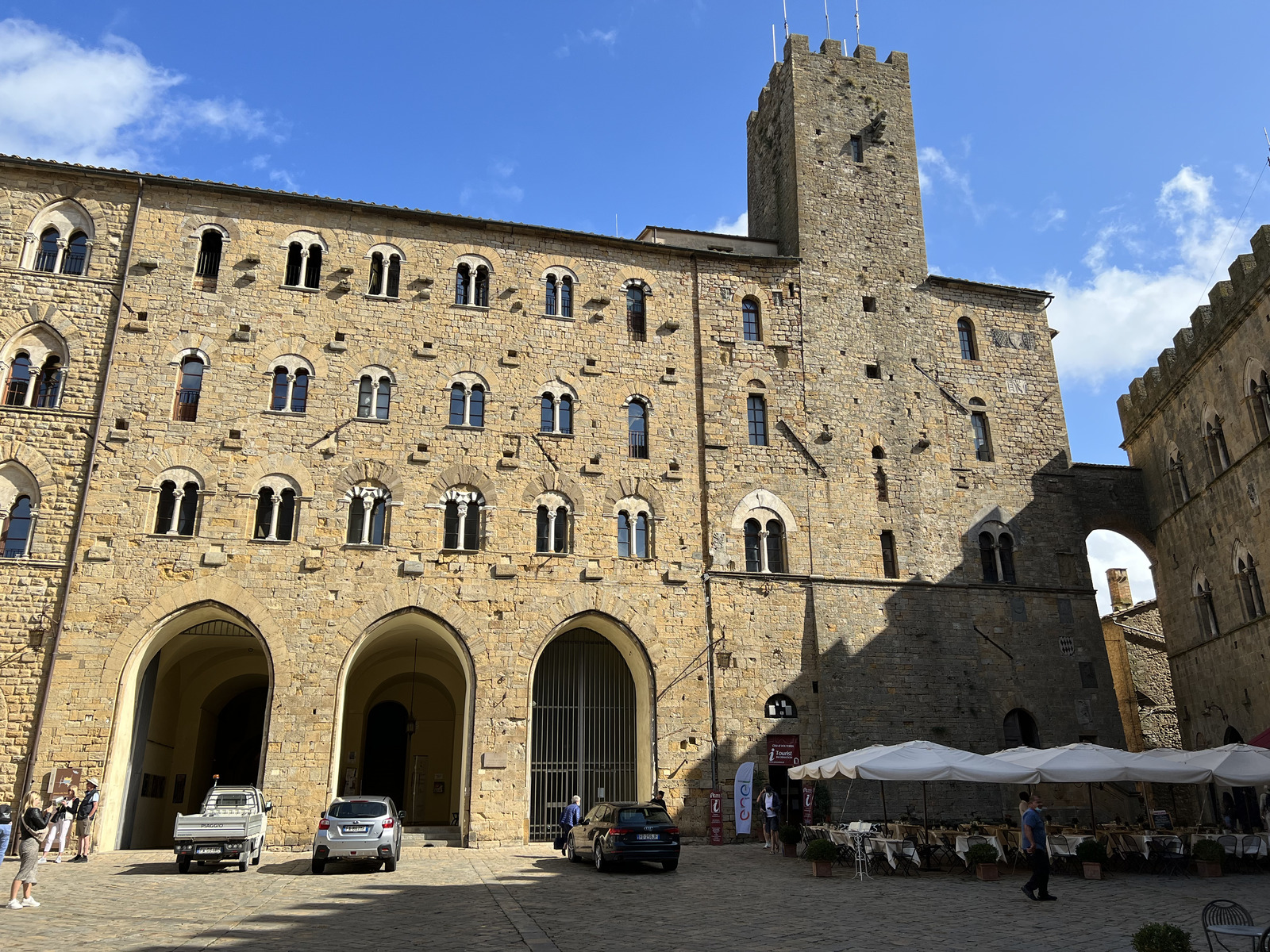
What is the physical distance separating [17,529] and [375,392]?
8818 mm

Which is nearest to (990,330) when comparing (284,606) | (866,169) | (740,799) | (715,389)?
(866,169)

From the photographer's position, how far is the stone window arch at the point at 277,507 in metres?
22.6

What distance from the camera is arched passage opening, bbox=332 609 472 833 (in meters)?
27.7

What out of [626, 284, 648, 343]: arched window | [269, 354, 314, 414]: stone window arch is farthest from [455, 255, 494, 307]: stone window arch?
[269, 354, 314, 414]: stone window arch

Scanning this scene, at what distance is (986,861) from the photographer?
15.8 meters

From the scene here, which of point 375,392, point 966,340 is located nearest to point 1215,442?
point 966,340

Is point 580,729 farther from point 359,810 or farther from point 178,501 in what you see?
point 178,501

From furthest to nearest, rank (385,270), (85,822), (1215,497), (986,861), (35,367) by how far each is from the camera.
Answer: (385,270) < (1215,497) < (35,367) < (85,822) < (986,861)

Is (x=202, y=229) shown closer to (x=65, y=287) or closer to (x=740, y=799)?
(x=65, y=287)

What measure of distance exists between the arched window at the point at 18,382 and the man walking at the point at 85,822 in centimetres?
983

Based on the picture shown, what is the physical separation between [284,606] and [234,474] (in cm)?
360

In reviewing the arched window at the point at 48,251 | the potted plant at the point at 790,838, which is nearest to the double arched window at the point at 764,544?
the potted plant at the point at 790,838

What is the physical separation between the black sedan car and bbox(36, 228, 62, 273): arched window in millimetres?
19755

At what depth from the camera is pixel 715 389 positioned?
26.6 metres
